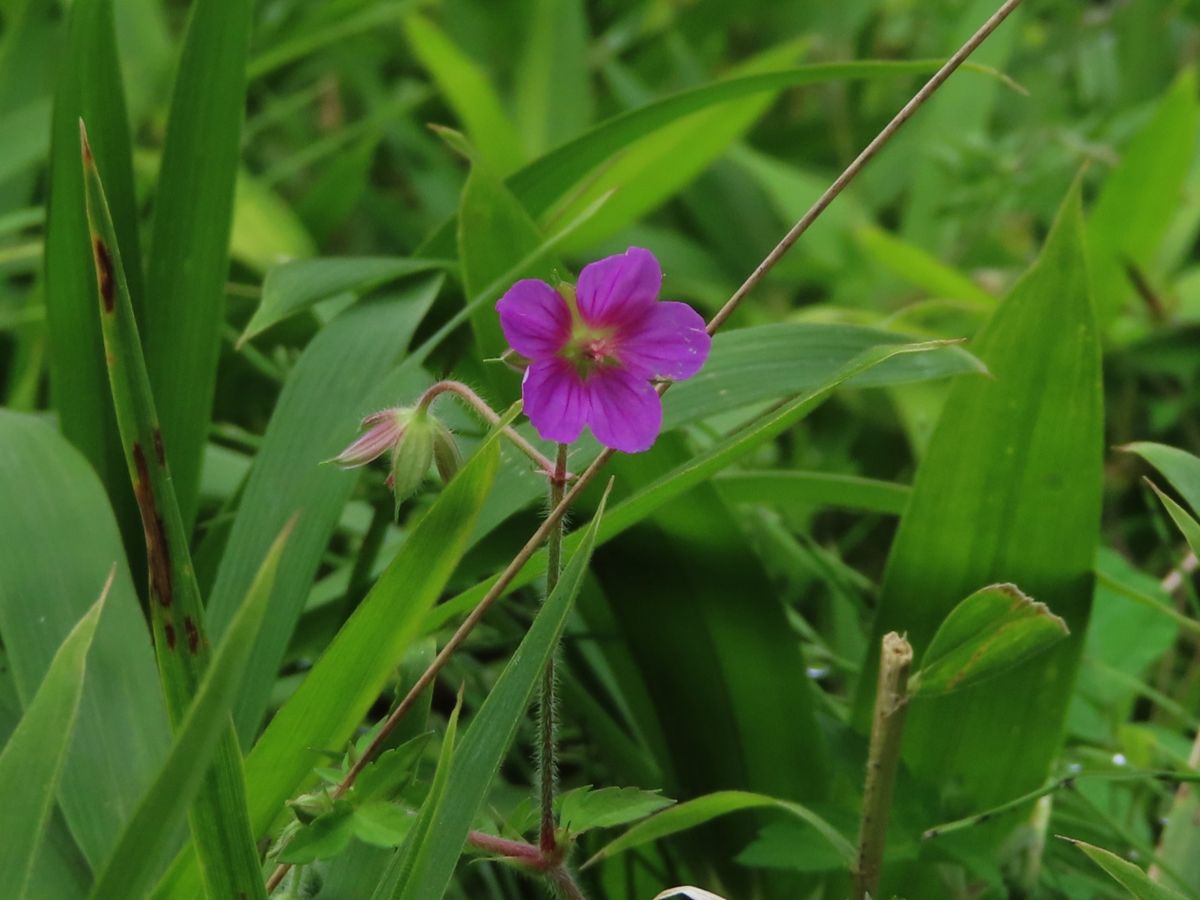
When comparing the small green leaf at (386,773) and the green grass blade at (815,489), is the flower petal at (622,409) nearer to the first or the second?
the small green leaf at (386,773)

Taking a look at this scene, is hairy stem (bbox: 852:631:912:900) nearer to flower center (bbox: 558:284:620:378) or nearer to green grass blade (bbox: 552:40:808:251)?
flower center (bbox: 558:284:620:378)

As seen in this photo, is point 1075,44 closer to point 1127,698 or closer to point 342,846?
point 1127,698

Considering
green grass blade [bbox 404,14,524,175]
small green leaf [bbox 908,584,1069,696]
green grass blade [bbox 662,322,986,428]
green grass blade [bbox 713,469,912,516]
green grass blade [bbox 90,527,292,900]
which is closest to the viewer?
green grass blade [bbox 90,527,292,900]

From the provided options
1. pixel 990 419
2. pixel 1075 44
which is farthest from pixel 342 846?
pixel 1075 44

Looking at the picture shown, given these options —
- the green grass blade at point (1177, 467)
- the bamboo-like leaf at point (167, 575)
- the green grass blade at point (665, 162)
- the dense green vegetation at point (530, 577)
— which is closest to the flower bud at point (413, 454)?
the dense green vegetation at point (530, 577)

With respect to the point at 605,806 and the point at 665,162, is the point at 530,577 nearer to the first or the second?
the point at 605,806

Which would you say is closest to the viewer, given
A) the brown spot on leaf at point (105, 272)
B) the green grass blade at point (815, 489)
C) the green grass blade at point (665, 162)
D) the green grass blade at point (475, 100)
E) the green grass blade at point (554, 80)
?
the brown spot on leaf at point (105, 272)

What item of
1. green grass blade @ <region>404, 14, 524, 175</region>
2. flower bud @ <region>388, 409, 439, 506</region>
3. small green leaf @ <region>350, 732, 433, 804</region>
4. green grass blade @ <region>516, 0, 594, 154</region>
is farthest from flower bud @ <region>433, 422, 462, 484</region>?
green grass blade @ <region>516, 0, 594, 154</region>
